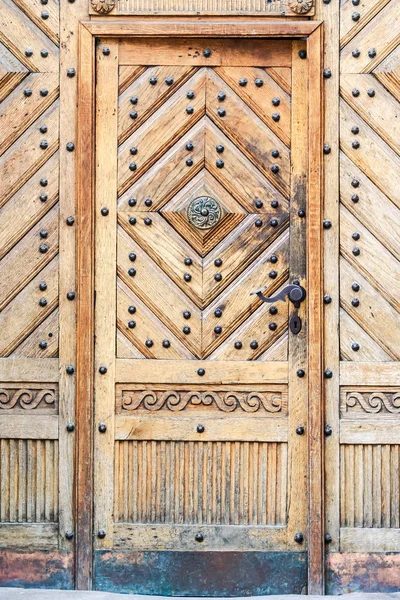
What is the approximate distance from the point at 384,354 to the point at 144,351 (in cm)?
107

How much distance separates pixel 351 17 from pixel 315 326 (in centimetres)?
138

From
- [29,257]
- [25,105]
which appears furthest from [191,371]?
[25,105]

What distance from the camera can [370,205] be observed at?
153 inches

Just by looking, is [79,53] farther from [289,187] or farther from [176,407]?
[176,407]

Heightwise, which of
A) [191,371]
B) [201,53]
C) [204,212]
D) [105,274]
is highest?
[201,53]

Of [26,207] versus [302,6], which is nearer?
[302,6]

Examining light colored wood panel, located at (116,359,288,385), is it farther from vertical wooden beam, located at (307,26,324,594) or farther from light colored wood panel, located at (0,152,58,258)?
light colored wood panel, located at (0,152,58,258)

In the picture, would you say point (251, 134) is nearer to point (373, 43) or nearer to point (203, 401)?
point (373, 43)

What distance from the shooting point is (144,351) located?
155 inches

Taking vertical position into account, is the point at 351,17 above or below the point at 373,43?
above

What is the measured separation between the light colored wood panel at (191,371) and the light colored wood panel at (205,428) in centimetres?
16

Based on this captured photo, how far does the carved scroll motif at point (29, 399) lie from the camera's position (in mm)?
3918

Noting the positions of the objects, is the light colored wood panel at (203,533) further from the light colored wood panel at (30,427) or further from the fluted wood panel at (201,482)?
the light colored wood panel at (30,427)

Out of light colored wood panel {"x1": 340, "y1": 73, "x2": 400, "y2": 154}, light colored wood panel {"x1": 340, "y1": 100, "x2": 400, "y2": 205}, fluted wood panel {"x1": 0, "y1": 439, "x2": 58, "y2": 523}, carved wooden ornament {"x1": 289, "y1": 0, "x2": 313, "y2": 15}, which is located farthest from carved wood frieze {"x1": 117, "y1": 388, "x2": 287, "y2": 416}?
carved wooden ornament {"x1": 289, "y1": 0, "x2": 313, "y2": 15}
